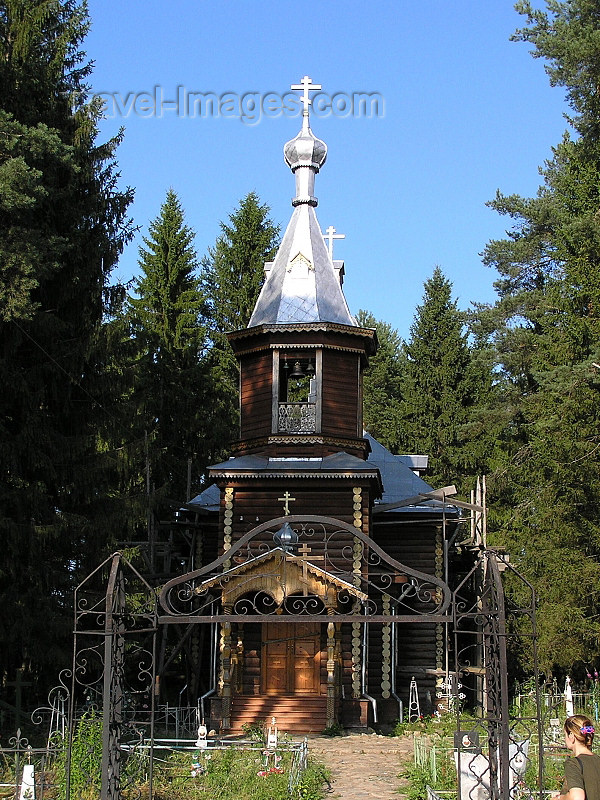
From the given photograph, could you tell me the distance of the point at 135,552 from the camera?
Answer: 70.3 feet

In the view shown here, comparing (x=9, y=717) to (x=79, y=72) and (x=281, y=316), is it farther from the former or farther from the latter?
(x=79, y=72)

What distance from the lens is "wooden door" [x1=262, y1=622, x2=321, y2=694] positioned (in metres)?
18.2

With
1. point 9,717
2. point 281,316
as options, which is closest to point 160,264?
point 281,316

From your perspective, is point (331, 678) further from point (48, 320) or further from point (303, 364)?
point (48, 320)

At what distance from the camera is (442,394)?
112 feet

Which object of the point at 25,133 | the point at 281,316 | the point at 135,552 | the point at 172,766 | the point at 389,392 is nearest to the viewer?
the point at 172,766

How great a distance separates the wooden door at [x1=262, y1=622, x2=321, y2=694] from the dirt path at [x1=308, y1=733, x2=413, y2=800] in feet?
4.58

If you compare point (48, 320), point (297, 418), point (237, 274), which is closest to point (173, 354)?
point (237, 274)

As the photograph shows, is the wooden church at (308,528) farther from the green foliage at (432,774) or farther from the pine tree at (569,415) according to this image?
the green foliage at (432,774)

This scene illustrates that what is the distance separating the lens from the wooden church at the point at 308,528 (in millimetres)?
17844

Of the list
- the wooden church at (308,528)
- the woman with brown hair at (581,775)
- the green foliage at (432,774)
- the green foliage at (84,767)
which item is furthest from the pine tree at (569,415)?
the woman with brown hair at (581,775)

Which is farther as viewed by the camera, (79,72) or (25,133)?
(79,72)

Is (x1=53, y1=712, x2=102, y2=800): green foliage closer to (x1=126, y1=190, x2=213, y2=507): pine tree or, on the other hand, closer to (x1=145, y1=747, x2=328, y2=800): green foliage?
(x1=145, y1=747, x2=328, y2=800): green foliage

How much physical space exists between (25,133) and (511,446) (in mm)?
19736
